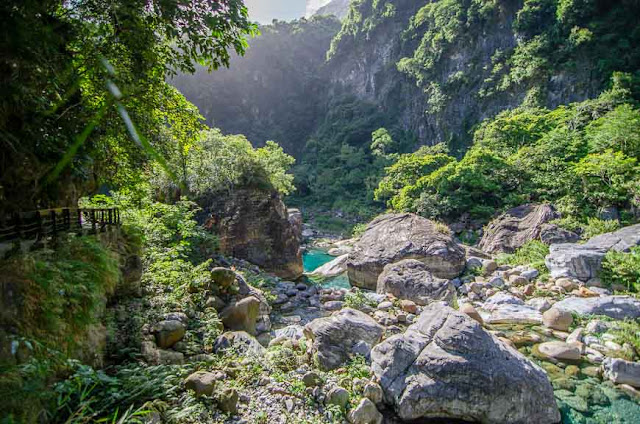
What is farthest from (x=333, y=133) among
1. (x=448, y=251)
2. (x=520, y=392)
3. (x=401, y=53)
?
(x=520, y=392)

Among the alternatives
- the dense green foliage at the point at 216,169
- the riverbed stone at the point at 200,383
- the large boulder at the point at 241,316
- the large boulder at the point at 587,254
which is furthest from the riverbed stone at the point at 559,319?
the dense green foliage at the point at 216,169

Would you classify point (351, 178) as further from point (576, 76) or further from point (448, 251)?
point (448, 251)

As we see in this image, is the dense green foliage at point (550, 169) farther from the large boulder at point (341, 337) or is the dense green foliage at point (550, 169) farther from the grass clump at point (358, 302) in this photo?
the large boulder at point (341, 337)

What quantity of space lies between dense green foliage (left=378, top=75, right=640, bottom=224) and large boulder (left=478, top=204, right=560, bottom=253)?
34.5 inches

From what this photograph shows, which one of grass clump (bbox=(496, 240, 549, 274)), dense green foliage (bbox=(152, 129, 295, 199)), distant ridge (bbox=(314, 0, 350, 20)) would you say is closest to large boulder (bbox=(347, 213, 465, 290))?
grass clump (bbox=(496, 240, 549, 274))

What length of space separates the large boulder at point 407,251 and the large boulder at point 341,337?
6769 millimetres

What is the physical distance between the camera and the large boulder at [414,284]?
10.2 metres

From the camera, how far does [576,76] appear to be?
78.5 ft

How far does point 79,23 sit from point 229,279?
608 cm

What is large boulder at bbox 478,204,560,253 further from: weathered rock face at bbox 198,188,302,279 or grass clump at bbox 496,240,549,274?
weathered rock face at bbox 198,188,302,279

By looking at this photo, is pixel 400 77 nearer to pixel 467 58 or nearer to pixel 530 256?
pixel 467 58

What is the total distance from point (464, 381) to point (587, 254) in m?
9.14

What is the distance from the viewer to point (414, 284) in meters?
10.8

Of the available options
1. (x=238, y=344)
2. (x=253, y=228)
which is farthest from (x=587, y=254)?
(x=253, y=228)
